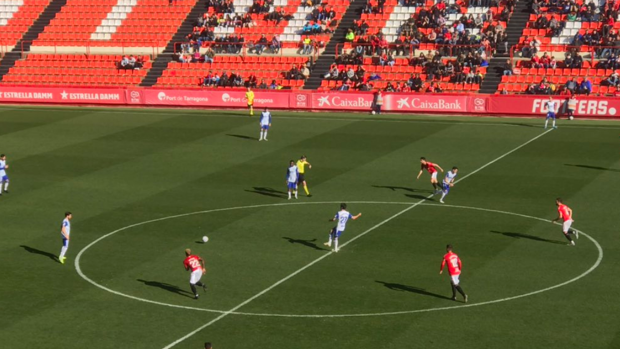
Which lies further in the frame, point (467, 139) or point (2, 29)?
point (2, 29)

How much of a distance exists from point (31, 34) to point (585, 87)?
51.7 metres

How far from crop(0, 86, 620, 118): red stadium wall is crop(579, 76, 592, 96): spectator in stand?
288 centimetres

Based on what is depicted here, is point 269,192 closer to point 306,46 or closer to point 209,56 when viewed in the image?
point 306,46

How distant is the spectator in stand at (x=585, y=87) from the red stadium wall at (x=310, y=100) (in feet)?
9.45

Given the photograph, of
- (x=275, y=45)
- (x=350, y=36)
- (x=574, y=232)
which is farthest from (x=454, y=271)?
(x=275, y=45)

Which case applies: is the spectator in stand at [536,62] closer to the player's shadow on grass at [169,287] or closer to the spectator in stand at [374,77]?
the spectator in stand at [374,77]

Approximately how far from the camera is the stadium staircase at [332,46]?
7756 centimetres

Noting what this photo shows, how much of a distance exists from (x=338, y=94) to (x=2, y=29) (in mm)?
40257

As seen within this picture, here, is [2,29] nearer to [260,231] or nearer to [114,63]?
[114,63]

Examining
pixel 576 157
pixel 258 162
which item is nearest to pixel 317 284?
pixel 258 162

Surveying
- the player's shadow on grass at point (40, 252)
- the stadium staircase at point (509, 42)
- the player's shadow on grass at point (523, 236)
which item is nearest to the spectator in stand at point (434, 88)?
the stadium staircase at point (509, 42)

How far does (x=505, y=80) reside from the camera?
236ft

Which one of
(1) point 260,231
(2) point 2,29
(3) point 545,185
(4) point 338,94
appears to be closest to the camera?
(1) point 260,231

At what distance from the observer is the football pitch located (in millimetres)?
29094
